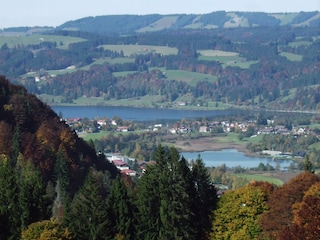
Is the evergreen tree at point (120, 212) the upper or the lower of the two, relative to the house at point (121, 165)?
upper

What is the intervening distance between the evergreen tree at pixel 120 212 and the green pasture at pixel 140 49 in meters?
141

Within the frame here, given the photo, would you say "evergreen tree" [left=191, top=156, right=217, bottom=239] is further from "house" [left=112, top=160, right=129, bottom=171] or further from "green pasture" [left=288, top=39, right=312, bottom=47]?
"green pasture" [left=288, top=39, right=312, bottom=47]

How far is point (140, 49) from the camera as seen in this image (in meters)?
168

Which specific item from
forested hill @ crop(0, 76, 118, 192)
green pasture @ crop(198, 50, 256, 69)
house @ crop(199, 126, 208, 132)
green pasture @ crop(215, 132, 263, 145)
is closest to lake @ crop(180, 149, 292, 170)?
green pasture @ crop(215, 132, 263, 145)

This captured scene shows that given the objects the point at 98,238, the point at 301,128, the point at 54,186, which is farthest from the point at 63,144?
the point at 301,128

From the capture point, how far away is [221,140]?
85312mm

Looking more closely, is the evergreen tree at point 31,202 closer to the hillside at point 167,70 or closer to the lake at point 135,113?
the lake at point 135,113

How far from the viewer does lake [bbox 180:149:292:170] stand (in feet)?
215

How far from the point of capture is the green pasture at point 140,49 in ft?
541

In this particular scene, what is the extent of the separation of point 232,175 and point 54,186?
88.7 ft

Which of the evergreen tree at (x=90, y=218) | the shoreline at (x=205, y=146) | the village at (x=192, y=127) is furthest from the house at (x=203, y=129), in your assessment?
the evergreen tree at (x=90, y=218)

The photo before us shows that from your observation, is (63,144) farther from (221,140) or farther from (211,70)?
(211,70)

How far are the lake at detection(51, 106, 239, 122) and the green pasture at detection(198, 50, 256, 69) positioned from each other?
115 ft

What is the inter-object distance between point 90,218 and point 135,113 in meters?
93.1
